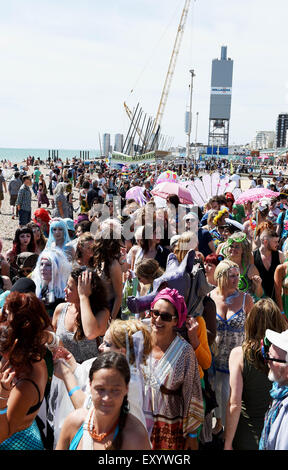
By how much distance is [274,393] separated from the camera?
260 centimetres

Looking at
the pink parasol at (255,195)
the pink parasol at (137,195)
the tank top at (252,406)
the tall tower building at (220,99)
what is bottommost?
the tank top at (252,406)

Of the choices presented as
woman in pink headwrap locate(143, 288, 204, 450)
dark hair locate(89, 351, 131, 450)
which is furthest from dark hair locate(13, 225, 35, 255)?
dark hair locate(89, 351, 131, 450)

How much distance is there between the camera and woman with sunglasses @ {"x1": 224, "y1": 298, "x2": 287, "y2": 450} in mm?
3045

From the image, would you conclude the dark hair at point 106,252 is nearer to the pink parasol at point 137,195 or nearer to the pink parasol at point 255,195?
the pink parasol at point 255,195

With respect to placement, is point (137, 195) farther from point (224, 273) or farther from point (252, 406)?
point (252, 406)

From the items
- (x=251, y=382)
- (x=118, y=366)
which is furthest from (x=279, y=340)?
(x=118, y=366)

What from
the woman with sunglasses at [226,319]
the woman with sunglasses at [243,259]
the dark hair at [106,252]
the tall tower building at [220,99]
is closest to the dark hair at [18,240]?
the dark hair at [106,252]

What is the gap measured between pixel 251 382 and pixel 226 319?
1063 millimetres

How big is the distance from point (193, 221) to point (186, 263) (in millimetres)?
3231

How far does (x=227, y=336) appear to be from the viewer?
13.9 feet

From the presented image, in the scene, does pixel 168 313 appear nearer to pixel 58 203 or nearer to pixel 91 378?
pixel 91 378

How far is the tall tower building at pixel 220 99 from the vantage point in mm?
165375
